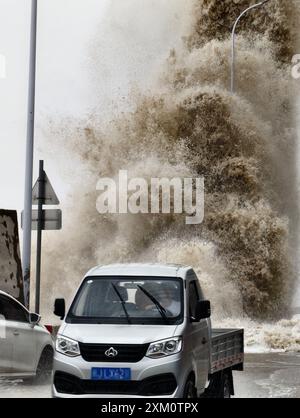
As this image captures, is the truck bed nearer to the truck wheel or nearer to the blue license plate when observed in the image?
the blue license plate

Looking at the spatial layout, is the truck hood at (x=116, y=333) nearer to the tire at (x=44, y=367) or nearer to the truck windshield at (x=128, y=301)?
the truck windshield at (x=128, y=301)

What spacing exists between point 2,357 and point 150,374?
3544mm

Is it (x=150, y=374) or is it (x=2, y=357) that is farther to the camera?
(x=2, y=357)

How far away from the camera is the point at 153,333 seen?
10.9 m

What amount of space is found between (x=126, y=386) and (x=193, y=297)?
1733 mm

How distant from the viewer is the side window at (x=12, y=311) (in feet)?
46.8

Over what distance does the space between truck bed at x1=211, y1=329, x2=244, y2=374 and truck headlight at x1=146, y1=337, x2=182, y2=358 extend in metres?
1.35

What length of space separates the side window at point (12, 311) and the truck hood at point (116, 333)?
3.20 meters

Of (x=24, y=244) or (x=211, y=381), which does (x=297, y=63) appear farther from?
(x=211, y=381)

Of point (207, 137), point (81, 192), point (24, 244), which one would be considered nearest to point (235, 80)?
point (207, 137)

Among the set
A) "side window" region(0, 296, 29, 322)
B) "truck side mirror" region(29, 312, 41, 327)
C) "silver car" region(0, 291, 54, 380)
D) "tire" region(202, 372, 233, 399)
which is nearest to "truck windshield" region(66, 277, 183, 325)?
"tire" region(202, 372, 233, 399)

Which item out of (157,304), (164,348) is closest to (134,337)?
(164,348)

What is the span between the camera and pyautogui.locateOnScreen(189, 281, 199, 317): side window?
11.8 m

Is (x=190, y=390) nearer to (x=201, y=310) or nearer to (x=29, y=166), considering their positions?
A: (x=201, y=310)
